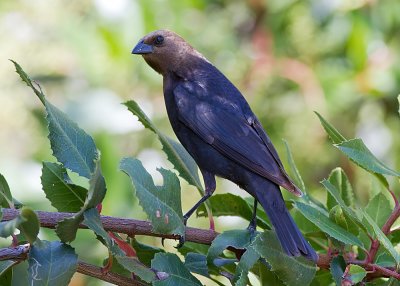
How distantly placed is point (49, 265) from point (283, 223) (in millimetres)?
707

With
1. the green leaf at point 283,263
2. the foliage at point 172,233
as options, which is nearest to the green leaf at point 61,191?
the foliage at point 172,233

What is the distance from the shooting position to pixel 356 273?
72.9 inches

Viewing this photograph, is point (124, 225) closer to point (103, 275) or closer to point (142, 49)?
point (103, 275)

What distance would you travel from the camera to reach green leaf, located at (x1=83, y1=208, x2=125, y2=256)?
1739 mm

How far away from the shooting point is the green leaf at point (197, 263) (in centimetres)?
201

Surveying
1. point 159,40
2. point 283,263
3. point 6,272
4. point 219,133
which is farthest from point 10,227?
point 159,40

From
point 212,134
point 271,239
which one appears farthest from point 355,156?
point 212,134

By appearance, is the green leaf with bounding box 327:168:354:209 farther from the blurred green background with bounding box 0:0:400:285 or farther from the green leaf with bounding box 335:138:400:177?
the blurred green background with bounding box 0:0:400:285

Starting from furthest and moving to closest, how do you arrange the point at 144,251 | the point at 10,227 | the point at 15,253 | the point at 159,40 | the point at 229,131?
the point at 159,40 → the point at 229,131 → the point at 144,251 → the point at 15,253 → the point at 10,227

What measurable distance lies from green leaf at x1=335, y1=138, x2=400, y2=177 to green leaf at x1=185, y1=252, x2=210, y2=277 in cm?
43

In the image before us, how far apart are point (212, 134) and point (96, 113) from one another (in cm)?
145

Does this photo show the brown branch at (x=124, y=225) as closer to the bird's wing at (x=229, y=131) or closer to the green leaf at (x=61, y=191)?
the green leaf at (x=61, y=191)

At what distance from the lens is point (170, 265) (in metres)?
1.86

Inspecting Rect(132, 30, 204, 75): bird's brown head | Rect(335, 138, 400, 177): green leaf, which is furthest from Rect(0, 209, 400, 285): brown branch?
Rect(132, 30, 204, 75): bird's brown head
